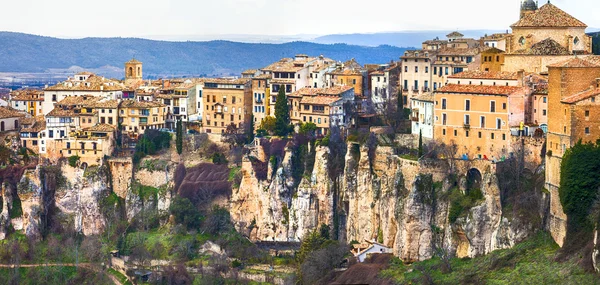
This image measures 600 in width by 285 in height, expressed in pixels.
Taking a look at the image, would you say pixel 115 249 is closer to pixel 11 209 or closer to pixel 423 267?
pixel 11 209

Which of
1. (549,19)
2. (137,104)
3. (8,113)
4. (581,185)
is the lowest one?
(581,185)

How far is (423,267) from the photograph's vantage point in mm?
63219

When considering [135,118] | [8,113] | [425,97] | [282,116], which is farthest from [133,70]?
[425,97]

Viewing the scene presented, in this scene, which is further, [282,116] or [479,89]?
[282,116]

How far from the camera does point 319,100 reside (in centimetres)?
7838

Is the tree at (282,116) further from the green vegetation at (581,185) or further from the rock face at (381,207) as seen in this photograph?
the green vegetation at (581,185)

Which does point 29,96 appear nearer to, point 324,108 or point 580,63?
point 324,108

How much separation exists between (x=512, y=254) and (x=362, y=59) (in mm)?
102937

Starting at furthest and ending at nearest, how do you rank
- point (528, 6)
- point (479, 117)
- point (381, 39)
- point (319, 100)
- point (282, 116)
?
point (381, 39) < point (528, 6) < point (282, 116) < point (319, 100) < point (479, 117)

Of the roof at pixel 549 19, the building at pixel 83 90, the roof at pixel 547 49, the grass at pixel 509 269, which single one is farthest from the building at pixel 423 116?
the building at pixel 83 90

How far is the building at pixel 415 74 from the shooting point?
78938 millimetres

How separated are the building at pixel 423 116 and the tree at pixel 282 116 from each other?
29.6 feet

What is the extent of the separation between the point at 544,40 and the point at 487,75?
3.94 m

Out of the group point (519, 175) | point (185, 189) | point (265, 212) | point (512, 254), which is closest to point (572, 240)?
point (512, 254)
